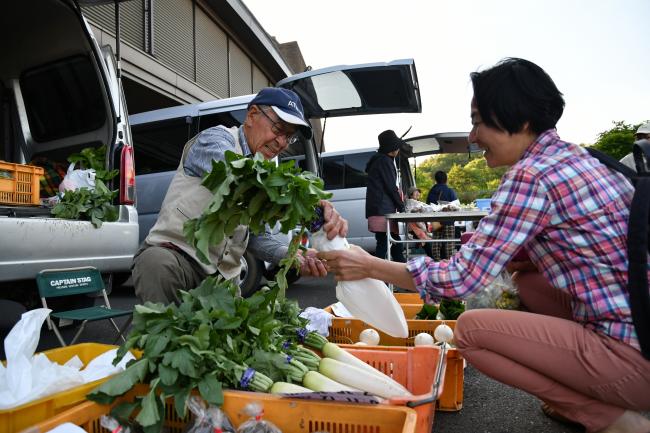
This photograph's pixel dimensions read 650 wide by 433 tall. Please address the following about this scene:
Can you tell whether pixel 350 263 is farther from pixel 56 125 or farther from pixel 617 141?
pixel 617 141

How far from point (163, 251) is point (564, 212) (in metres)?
1.80

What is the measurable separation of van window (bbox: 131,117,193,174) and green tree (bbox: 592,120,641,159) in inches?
1180

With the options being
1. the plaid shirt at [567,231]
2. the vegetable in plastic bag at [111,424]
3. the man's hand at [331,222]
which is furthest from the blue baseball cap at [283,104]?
the vegetable in plastic bag at [111,424]

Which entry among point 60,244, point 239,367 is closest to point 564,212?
point 239,367

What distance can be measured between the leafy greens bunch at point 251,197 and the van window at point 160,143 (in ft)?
15.0

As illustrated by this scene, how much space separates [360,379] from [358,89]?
4.24 meters

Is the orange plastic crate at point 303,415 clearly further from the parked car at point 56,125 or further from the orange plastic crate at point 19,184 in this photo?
the orange plastic crate at point 19,184

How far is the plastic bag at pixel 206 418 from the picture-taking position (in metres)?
1.50

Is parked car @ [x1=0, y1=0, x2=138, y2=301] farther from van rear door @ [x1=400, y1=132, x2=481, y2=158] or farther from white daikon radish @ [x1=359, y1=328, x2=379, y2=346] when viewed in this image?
van rear door @ [x1=400, y1=132, x2=481, y2=158]

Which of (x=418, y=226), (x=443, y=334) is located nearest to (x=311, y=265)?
(x=443, y=334)

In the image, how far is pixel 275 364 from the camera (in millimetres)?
1869

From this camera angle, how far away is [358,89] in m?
5.55

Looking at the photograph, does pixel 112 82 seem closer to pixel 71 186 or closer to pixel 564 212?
pixel 71 186

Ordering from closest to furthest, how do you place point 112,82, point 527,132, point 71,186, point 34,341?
point 34,341 → point 527,132 → point 71,186 → point 112,82
